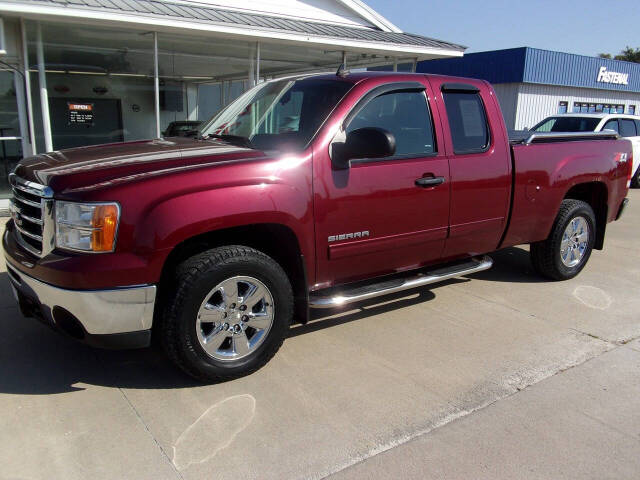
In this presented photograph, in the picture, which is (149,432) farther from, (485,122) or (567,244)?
(567,244)

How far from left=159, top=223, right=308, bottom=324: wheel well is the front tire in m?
0.09

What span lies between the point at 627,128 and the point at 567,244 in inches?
362

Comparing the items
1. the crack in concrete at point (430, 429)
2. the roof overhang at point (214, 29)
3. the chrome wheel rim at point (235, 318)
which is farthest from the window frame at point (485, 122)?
the roof overhang at point (214, 29)

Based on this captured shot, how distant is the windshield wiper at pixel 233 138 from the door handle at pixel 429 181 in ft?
4.17

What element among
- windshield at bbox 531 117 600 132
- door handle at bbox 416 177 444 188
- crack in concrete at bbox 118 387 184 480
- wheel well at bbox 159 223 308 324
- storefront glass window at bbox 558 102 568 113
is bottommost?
crack in concrete at bbox 118 387 184 480

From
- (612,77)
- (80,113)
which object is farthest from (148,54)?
(612,77)

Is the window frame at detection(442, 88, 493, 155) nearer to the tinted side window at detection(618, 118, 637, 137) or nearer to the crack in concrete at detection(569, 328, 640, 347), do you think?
the crack in concrete at detection(569, 328, 640, 347)

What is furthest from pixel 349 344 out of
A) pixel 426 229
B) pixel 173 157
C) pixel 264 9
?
pixel 264 9

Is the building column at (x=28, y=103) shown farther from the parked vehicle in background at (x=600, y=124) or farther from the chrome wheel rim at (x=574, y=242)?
the parked vehicle in background at (x=600, y=124)

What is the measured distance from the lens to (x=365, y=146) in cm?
362

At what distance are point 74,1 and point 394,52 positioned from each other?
6.95 metres

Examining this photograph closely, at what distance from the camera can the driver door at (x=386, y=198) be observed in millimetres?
3680

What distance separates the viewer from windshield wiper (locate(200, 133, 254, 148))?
155 inches

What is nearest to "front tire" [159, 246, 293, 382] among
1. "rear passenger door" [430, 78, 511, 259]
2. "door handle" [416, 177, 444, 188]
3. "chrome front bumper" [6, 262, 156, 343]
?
"chrome front bumper" [6, 262, 156, 343]
